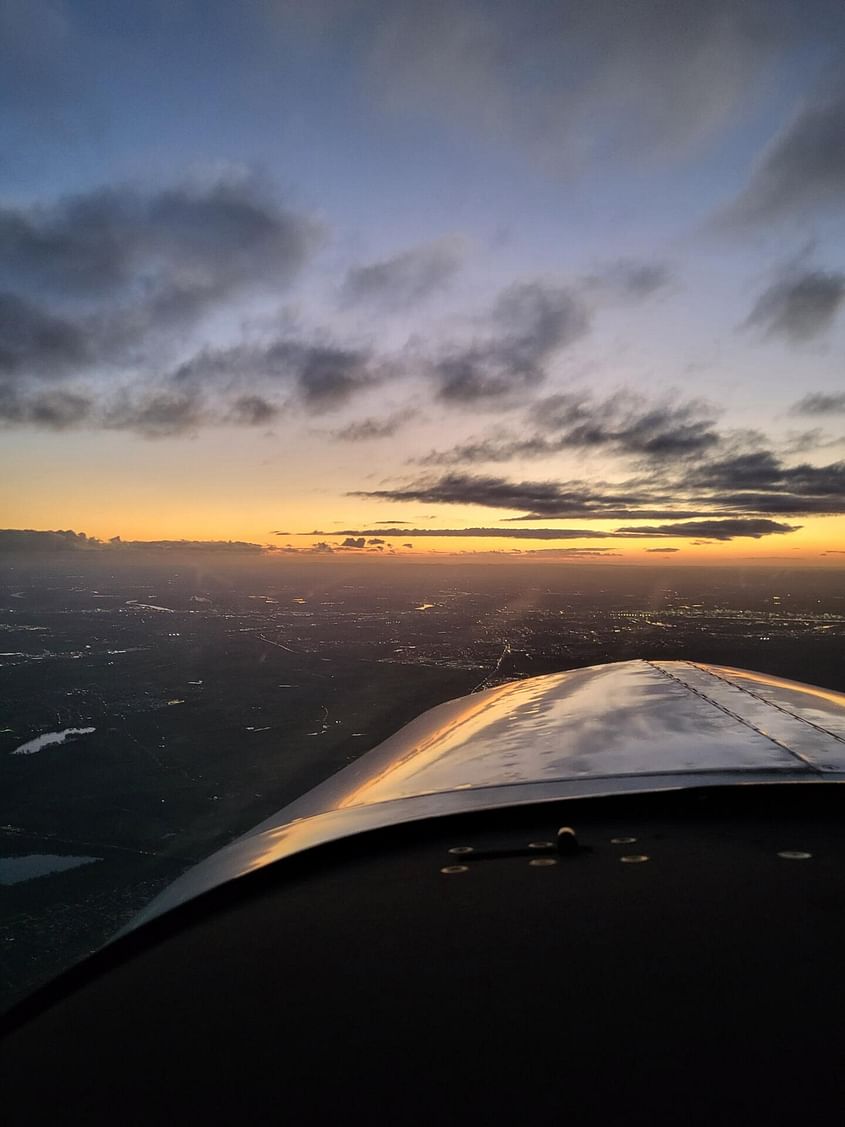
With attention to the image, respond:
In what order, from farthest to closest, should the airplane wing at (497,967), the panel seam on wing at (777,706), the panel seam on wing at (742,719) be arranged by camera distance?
the panel seam on wing at (777,706) < the panel seam on wing at (742,719) < the airplane wing at (497,967)

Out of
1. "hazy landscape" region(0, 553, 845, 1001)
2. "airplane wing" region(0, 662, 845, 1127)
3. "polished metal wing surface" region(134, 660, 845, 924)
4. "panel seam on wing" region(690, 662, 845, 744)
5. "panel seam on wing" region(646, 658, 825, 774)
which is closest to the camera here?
"airplane wing" region(0, 662, 845, 1127)

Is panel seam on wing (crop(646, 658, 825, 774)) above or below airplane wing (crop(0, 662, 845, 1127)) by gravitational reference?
above

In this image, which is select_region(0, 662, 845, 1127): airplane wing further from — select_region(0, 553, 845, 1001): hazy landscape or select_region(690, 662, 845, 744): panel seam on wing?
select_region(0, 553, 845, 1001): hazy landscape

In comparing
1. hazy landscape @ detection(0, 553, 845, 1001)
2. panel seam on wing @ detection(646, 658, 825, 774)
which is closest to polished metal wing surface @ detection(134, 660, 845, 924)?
panel seam on wing @ detection(646, 658, 825, 774)

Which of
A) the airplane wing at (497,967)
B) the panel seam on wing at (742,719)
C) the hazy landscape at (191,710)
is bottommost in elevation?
the hazy landscape at (191,710)

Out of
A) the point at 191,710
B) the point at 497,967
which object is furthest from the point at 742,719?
the point at 191,710

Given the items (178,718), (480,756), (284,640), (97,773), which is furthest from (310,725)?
(284,640)

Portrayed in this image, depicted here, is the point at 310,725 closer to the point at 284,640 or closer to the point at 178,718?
the point at 178,718

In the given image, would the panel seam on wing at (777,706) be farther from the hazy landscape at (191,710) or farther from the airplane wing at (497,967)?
the hazy landscape at (191,710)

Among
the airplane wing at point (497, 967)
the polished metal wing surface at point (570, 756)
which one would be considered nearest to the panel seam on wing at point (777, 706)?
the polished metal wing surface at point (570, 756)

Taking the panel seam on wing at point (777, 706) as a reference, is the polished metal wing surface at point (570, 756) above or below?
below

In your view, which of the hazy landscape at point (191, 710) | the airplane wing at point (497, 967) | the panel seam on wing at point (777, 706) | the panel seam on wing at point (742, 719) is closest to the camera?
the airplane wing at point (497, 967)
